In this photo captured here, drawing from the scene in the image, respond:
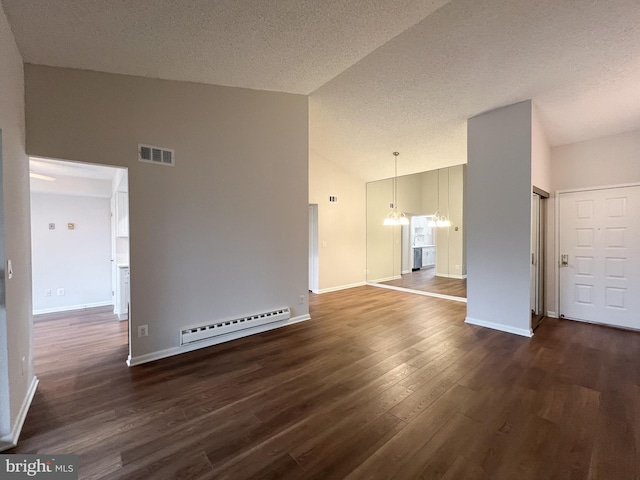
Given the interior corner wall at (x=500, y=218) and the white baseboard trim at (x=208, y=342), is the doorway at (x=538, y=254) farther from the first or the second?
the white baseboard trim at (x=208, y=342)

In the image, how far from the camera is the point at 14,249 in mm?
1959

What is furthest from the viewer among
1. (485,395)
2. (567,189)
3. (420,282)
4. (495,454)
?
(420,282)

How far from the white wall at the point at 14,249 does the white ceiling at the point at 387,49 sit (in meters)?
0.42

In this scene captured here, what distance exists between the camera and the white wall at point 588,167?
152 inches

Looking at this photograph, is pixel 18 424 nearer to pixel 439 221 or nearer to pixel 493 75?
pixel 493 75

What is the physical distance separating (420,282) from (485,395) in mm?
5078

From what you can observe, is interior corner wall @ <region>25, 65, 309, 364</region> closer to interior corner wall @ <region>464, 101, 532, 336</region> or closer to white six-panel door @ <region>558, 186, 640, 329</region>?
interior corner wall @ <region>464, 101, 532, 336</region>

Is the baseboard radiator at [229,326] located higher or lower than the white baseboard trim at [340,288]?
higher

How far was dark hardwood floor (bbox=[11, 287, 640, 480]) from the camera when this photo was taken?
1623 mm

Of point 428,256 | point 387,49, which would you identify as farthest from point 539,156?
point 428,256

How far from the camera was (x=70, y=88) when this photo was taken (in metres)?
2.53

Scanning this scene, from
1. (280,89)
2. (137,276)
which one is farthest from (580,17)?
(137,276)

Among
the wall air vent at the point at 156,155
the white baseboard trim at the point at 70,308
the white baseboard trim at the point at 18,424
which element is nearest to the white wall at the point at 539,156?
the wall air vent at the point at 156,155

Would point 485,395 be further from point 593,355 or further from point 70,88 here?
point 70,88
